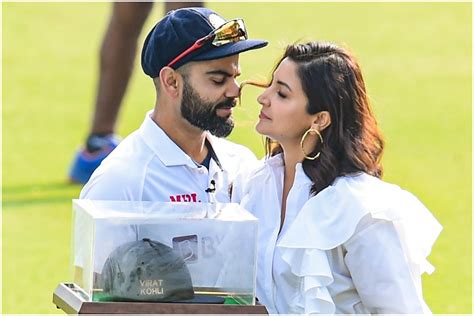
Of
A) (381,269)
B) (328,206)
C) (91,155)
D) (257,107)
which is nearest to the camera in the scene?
(381,269)

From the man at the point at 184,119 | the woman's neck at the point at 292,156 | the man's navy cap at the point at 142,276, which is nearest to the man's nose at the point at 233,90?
the man at the point at 184,119

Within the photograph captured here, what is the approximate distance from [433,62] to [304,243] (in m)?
9.24

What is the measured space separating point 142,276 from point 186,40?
1143 millimetres

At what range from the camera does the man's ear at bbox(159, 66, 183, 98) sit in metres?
4.73

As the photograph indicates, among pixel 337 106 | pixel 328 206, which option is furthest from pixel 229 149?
pixel 328 206

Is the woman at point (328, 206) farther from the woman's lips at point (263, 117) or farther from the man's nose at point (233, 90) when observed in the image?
the man's nose at point (233, 90)

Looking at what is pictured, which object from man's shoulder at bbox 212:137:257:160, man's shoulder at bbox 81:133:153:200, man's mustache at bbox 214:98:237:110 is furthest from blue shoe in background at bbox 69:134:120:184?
man's shoulder at bbox 81:133:153:200

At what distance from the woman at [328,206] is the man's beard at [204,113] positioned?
0.25 meters

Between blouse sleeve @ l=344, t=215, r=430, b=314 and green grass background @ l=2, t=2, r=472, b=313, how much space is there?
125 centimetres

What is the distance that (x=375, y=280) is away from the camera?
4121 millimetres

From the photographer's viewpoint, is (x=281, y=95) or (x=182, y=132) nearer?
(x=281, y=95)

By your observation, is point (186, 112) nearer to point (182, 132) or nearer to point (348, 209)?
point (182, 132)

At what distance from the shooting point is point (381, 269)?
4.11m

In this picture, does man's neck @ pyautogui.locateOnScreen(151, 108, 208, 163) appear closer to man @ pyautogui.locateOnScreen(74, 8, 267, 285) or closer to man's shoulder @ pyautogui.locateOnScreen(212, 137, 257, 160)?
man @ pyautogui.locateOnScreen(74, 8, 267, 285)
